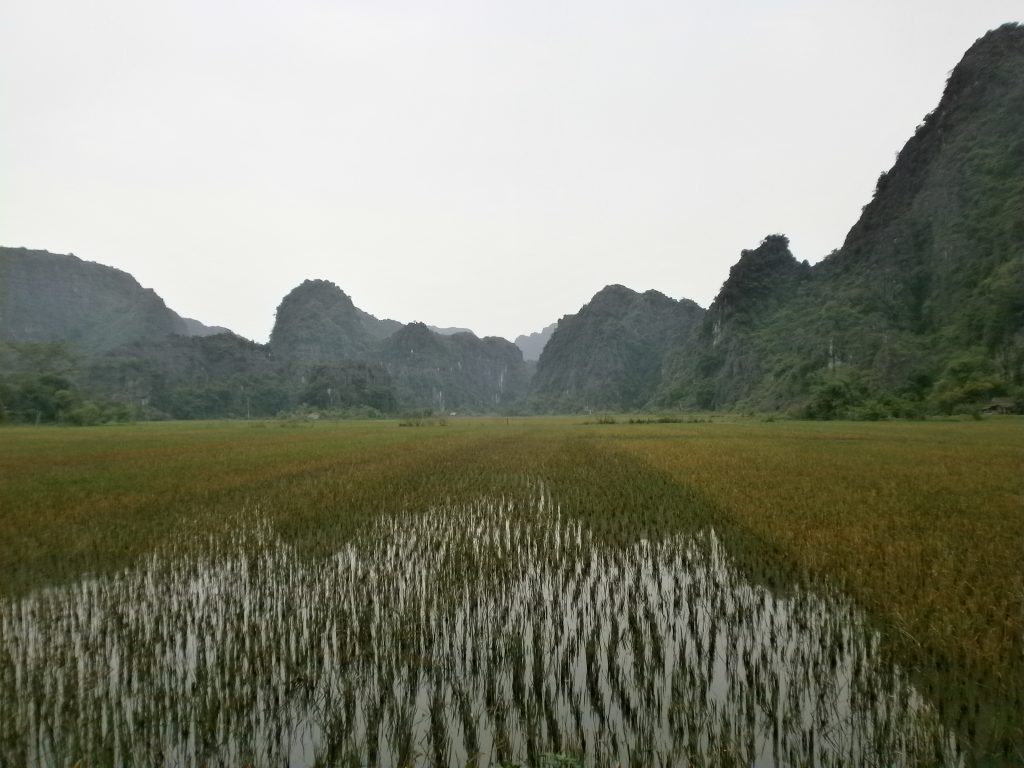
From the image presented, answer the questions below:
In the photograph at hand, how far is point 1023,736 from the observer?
2.28 metres

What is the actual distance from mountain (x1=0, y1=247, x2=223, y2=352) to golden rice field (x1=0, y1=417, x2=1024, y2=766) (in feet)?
399

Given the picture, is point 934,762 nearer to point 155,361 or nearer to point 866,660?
point 866,660

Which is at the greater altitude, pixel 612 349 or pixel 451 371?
pixel 612 349

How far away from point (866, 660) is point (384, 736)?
106 inches

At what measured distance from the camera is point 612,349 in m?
121

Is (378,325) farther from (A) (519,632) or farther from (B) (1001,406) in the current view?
(A) (519,632)

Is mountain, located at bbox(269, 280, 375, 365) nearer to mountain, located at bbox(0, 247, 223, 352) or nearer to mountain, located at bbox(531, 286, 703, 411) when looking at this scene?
mountain, located at bbox(0, 247, 223, 352)

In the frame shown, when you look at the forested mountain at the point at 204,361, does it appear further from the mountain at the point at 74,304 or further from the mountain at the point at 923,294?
the mountain at the point at 923,294

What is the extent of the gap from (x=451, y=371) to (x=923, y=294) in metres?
105

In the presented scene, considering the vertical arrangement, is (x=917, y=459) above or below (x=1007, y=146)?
below

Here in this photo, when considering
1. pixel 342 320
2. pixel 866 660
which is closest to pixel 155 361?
pixel 342 320

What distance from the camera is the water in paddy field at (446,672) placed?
234 centimetres

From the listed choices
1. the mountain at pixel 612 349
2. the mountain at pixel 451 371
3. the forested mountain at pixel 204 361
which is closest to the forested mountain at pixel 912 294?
the mountain at pixel 612 349

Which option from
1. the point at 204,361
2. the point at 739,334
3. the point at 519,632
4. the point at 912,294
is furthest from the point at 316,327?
the point at 519,632
